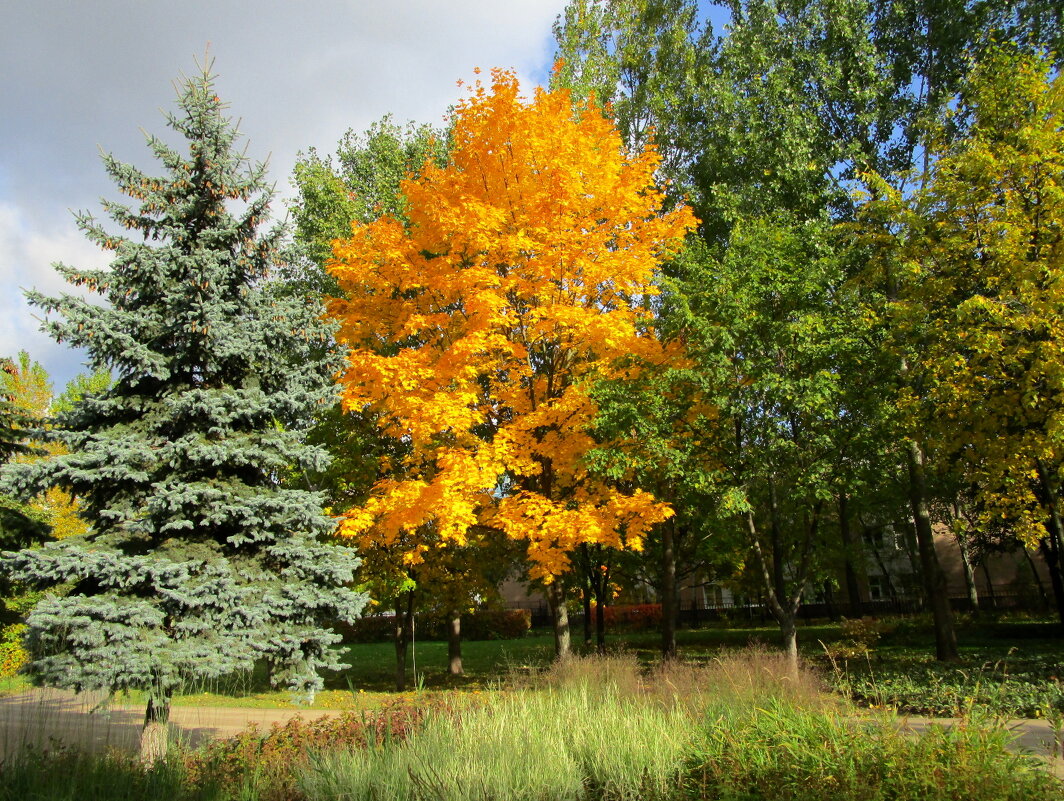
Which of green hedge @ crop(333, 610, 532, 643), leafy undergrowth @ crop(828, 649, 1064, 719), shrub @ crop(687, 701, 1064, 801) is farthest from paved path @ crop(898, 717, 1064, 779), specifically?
green hedge @ crop(333, 610, 532, 643)

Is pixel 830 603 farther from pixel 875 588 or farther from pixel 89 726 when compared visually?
pixel 89 726

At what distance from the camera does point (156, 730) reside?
25.8ft

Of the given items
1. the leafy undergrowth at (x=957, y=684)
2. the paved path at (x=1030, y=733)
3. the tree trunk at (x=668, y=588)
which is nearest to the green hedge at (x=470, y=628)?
the tree trunk at (x=668, y=588)

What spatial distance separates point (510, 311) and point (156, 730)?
826cm

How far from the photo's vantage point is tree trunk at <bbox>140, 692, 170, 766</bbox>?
714cm

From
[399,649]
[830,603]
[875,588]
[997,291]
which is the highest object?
[997,291]

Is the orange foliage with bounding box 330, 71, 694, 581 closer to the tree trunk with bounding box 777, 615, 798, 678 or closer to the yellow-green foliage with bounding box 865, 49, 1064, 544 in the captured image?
the tree trunk with bounding box 777, 615, 798, 678

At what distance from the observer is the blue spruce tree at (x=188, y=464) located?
7.24 meters

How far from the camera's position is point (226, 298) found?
353 inches

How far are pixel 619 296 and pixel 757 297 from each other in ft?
8.73

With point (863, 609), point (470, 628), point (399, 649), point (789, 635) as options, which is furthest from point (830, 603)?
point (399, 649)

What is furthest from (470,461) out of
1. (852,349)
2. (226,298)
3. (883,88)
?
(883,88)

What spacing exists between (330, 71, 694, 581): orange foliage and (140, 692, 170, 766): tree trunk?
3969 millimetres

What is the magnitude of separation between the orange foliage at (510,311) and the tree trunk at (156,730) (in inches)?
156
